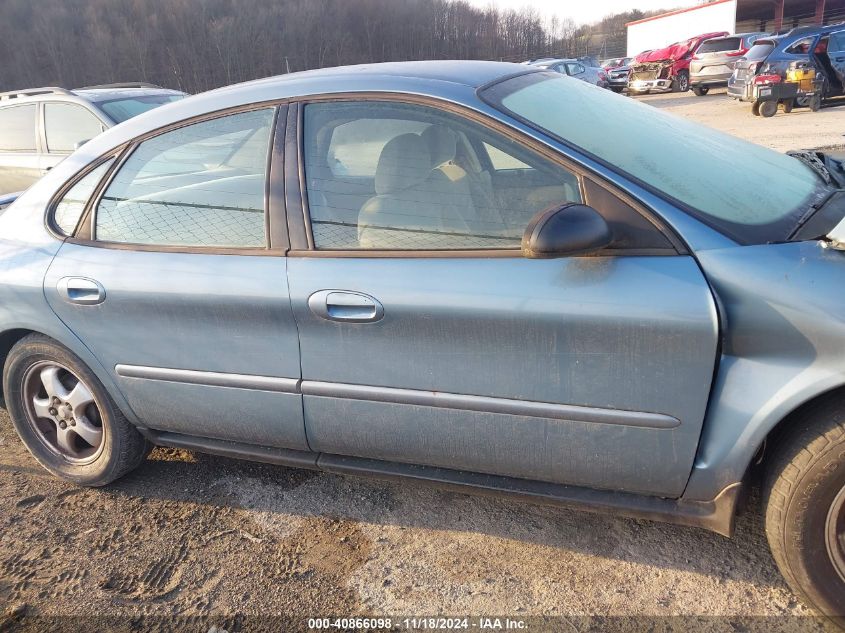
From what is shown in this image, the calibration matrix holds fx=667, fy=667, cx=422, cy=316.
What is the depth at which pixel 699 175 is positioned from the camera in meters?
2.25

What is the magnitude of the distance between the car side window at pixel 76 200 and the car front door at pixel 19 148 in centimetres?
494

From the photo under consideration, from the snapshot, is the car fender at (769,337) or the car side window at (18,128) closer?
the car fender at (769,337)

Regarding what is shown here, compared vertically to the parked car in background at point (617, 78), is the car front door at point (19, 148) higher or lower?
higher

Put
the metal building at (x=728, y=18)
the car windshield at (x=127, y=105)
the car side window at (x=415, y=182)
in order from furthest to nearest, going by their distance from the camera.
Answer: the metal building at (x=728, y=18) < the car windshield at (x=127, y=105) < the car side window at (x=415, y=182)

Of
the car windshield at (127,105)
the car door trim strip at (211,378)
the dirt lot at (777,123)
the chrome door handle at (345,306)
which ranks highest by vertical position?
the car windshield at (127,105)

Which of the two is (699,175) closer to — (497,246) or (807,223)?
(807,223)

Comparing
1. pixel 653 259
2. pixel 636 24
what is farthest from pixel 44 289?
pixel 636 24

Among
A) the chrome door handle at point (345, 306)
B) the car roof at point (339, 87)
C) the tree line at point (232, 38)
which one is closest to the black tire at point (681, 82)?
the tree line at point (232, 38)

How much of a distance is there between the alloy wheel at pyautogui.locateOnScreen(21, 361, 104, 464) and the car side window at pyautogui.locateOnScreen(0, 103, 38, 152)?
5139 millimetres

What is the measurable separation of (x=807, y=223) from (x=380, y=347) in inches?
55.6

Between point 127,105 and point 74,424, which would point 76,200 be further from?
point 127,105

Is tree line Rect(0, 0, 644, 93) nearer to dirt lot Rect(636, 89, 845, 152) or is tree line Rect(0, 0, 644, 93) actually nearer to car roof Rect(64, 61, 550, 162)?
dirt lot Rect(636, 89, 845, 152)

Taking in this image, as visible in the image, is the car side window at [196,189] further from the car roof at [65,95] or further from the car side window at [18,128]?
the car side window at [18,128]

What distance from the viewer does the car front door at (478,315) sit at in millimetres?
1968
